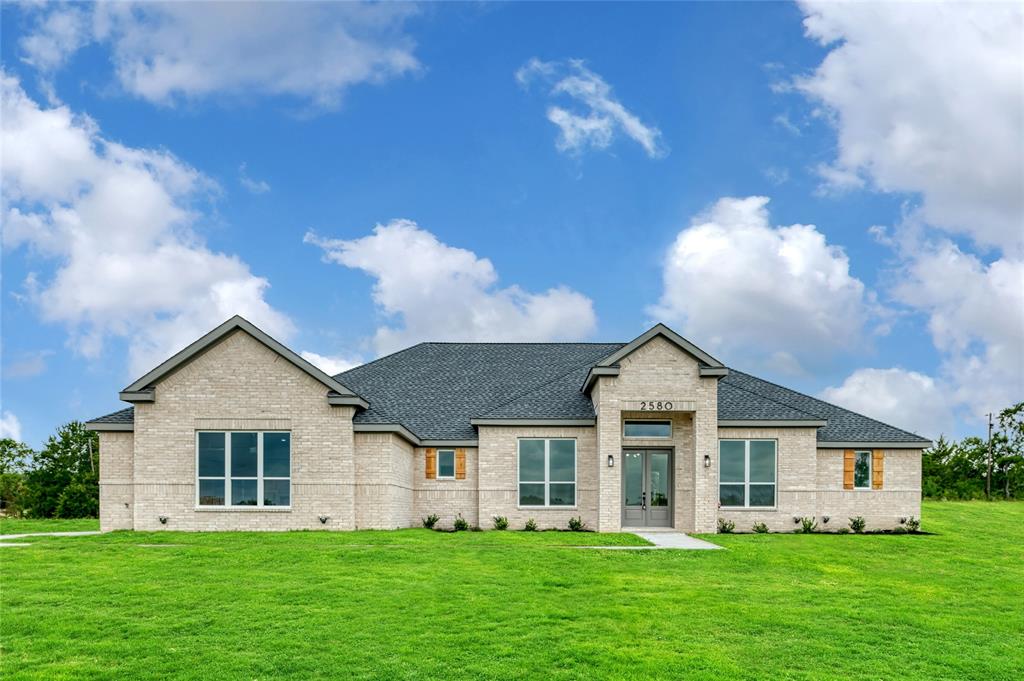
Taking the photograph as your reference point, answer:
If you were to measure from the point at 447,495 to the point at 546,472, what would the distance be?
3.41 m

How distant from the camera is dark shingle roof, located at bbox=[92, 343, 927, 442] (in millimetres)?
28516

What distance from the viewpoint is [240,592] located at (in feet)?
48.3

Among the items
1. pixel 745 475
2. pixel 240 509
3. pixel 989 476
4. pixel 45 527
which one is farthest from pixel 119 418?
pixel 989 476

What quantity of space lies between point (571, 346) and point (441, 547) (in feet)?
57.8

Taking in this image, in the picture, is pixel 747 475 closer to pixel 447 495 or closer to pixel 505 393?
pixel 505 393

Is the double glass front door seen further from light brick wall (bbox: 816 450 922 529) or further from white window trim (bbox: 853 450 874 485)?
white window trim (bbox: 853 450 874 485)

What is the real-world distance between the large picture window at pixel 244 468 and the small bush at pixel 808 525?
647 inches

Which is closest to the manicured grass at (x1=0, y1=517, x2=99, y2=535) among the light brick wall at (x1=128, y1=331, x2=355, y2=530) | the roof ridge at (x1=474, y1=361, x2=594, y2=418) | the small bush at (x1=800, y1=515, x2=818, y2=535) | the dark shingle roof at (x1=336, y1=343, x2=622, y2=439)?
the light brick wall at (x1=128, y1=331, x2=355, y2=530)

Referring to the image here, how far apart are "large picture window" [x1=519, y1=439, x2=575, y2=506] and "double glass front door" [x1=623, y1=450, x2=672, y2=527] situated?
186cm

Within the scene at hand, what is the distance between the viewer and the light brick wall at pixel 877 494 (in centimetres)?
2853

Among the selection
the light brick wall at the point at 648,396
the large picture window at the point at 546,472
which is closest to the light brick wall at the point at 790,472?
the light brick wall at the point at 648,396

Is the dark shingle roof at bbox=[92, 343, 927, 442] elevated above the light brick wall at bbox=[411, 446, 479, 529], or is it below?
above

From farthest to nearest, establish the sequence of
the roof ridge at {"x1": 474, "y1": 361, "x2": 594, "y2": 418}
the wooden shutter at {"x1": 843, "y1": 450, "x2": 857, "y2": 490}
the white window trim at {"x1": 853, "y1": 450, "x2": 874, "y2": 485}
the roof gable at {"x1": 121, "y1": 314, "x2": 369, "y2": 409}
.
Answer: the roof ridge at {"x1": 474, "y1": 361, "x2": 594, "y2": 418} < the white window trim at {"x1": 853, "y1": 450, "x2": 874, "y2": 485} < the wooden shutter at {"x1": 843, "y1": 450, "x2": 857, "y2": 490} < the roof gable at {"x1": 121, "y1": 314, "x2": 369, "y2": 409}

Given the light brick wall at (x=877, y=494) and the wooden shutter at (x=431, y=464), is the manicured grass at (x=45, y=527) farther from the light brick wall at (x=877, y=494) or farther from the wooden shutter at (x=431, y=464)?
the light brick wall at (x=877, y=494)
